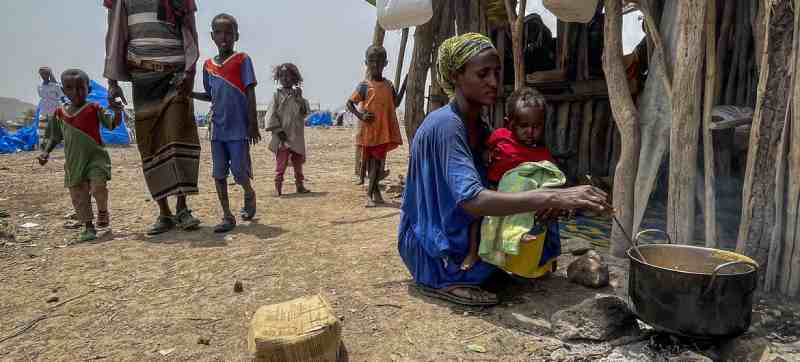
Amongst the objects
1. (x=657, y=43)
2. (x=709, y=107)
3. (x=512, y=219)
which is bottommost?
(x=512, y=219)

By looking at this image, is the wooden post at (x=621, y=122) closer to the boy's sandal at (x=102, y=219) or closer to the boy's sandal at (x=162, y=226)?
the boy's sandal at (x=162, y=226)

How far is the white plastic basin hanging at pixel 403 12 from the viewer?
4.52 m

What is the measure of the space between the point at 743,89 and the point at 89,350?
4733mm

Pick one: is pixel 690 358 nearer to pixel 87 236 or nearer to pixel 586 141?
pixel 586 141

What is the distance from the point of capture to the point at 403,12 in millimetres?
4590

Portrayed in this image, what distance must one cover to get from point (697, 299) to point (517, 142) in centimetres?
105

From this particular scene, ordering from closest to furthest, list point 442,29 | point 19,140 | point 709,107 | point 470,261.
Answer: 1. point 470,261
2. point 709,107
3. point 442,29
4. point 19,140

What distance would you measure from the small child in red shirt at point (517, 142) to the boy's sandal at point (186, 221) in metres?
2.61

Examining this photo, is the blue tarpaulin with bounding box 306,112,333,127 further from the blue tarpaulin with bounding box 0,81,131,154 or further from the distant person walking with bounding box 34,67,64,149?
the distant person walking with bounding box 34,67,64,149

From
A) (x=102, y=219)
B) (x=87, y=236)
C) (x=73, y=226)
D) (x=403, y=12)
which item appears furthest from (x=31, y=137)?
(x=403, y=12)

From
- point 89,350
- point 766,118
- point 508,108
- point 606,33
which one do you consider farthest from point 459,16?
point 89,350

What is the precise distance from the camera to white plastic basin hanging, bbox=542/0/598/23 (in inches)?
126

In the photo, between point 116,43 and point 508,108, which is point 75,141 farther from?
point 508,108

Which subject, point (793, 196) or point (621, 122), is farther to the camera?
point (621, 122)
